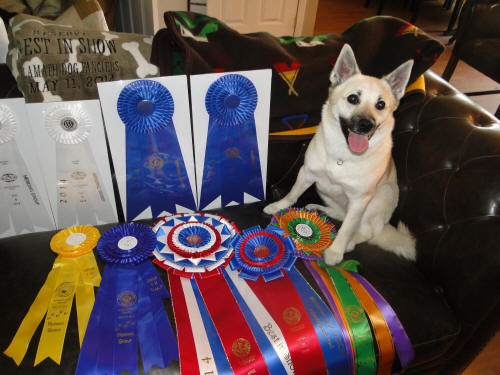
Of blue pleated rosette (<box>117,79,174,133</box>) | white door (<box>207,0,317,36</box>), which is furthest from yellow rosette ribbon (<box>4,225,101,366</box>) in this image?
white door (<box>207,0,317,36</box>)

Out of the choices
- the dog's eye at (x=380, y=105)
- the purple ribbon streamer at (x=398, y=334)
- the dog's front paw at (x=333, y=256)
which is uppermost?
the dog's eye at (x=380, y=105)

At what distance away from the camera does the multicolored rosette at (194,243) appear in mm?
1108

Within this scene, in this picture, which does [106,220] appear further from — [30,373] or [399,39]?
[399,39]

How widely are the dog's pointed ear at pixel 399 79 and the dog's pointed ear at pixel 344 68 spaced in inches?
4.7

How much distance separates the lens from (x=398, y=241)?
1271mm

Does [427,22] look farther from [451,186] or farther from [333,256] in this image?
[333,256]

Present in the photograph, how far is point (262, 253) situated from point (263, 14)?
333cm

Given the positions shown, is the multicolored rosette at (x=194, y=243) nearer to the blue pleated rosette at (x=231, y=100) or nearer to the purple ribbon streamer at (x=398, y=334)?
the blue pleated rosette at (x=231, y=100)

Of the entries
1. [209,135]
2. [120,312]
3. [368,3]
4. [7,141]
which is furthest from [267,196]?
[368,3]

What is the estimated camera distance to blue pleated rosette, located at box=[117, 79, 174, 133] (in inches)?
43.8

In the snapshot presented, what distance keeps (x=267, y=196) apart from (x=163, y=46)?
725mm

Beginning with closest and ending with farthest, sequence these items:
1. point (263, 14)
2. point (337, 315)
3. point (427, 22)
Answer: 1. point (337, 315)
2. point (263, 14)
3. point (427, 22)

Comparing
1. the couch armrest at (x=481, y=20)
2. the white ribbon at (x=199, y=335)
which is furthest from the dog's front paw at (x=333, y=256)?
the couch armrest at (x=481, y=20)

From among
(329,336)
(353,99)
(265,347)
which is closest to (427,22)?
(353,99)
